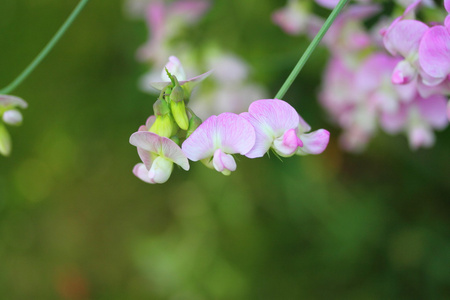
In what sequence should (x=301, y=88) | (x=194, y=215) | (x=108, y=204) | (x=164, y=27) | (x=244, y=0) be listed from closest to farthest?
(x=164, y=27) < (x=244, y=0) < (x=301, y=88) < (x=194, y=215) < (x=108, y=204)

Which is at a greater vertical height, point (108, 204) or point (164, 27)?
point (164, 27)

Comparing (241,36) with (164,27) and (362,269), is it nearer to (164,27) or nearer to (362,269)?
(164,27)

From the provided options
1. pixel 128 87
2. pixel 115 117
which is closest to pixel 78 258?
pixel 115 117

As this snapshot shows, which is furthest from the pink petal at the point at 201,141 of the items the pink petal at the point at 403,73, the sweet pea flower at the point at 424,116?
the sweet pea flower at the point at 424,116

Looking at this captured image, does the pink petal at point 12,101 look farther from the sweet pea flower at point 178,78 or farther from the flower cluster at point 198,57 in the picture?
the flower cluster at point 198,57

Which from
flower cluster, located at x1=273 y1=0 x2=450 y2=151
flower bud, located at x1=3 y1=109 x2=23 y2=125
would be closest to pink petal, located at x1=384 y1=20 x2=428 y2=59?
flower cluster, located at x1=273 y1=0 x2=450 y2=151

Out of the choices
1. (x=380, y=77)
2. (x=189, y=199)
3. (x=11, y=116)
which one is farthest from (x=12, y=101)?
(x=189, y=199)

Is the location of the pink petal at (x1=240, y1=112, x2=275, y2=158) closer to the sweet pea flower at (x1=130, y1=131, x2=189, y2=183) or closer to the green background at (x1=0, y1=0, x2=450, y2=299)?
the sweet pea flower at (x1=130, y1=131, x2=189, y2=183)

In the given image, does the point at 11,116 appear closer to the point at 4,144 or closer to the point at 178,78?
the point at 4,144

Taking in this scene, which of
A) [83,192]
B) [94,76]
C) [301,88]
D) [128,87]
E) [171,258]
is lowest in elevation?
[83,192]
